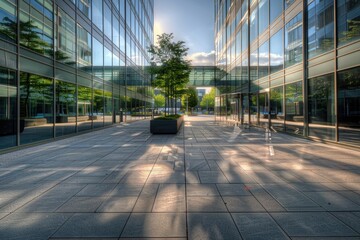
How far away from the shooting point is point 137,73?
36.0 metres

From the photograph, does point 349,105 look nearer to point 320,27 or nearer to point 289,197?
point 320,27

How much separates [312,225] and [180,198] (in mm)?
2436

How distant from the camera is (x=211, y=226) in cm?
369

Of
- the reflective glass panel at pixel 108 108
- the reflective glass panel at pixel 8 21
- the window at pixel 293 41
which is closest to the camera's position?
the reflective glass panel at pixel 8 21

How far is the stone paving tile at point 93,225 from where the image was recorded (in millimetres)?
3471

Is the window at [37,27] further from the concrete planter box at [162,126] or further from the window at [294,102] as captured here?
the window at [294,102]

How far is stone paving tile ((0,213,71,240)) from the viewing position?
11.3 ft

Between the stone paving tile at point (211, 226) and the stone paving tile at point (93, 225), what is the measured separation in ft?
3.82

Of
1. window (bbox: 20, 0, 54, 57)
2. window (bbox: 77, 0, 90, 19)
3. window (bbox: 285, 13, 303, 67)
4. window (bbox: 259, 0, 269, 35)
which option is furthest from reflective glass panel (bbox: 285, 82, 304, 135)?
window (bbox: 77, 0, 90, 19)

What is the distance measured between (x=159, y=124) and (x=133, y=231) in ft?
44.9

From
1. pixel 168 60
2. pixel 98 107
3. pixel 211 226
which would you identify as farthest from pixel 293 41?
pixel 98 107

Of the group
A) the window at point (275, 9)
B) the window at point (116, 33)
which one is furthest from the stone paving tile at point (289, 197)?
the window at point (116, 33)

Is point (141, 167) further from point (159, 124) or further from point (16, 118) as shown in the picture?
point (159, 124)

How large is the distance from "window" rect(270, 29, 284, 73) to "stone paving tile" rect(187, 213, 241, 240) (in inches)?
637
